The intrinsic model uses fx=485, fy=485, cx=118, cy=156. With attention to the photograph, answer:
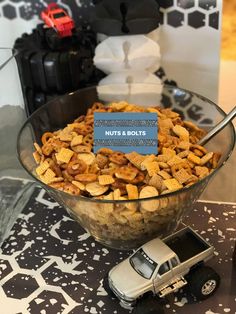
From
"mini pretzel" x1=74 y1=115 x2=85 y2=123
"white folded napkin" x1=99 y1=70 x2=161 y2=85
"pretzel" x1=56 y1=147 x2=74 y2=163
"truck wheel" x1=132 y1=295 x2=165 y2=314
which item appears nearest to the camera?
"truck wheel" x1=132 y1=295 x2=165 y2=314

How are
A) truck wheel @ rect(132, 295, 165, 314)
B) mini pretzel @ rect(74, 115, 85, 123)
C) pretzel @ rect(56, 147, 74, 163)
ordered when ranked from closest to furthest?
truck wheel @ rect(132, 295, 165, 314) < pretzel @ rect(56, 147, 74, 163) < mini pretzel @ rect(74, 115, 85, 123)

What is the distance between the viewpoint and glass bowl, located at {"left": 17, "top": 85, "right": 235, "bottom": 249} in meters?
0.62

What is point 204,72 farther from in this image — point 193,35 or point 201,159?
point 201,159

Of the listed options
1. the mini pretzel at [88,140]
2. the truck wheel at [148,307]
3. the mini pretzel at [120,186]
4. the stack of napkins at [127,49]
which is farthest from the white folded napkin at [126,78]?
the truck wheel at [148,307]

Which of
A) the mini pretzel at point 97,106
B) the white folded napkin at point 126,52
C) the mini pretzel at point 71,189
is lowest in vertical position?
the mini pretzel at point 71,189

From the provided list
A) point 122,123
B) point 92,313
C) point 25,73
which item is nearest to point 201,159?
point 122,123

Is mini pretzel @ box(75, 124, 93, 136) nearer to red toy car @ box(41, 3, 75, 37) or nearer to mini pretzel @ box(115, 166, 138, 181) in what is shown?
mini pretzel @ box(115, 166, 138, 181)

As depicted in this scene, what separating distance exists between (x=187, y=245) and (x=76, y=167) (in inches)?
7.3

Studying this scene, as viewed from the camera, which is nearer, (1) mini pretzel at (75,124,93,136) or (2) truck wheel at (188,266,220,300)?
(2) truck wheel at (188,266,220,300)

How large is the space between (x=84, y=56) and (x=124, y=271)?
1.39 feet

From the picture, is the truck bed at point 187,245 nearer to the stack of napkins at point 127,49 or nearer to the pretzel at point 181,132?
the pretzel at point 181,132

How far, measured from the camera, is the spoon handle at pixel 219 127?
694 millimetres

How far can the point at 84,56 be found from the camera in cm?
88

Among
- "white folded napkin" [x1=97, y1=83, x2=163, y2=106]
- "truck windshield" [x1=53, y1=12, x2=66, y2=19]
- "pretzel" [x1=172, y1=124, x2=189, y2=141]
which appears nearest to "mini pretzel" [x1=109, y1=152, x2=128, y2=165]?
"pretzel" [x1=172, y1=124, x2=189, y2=141]
